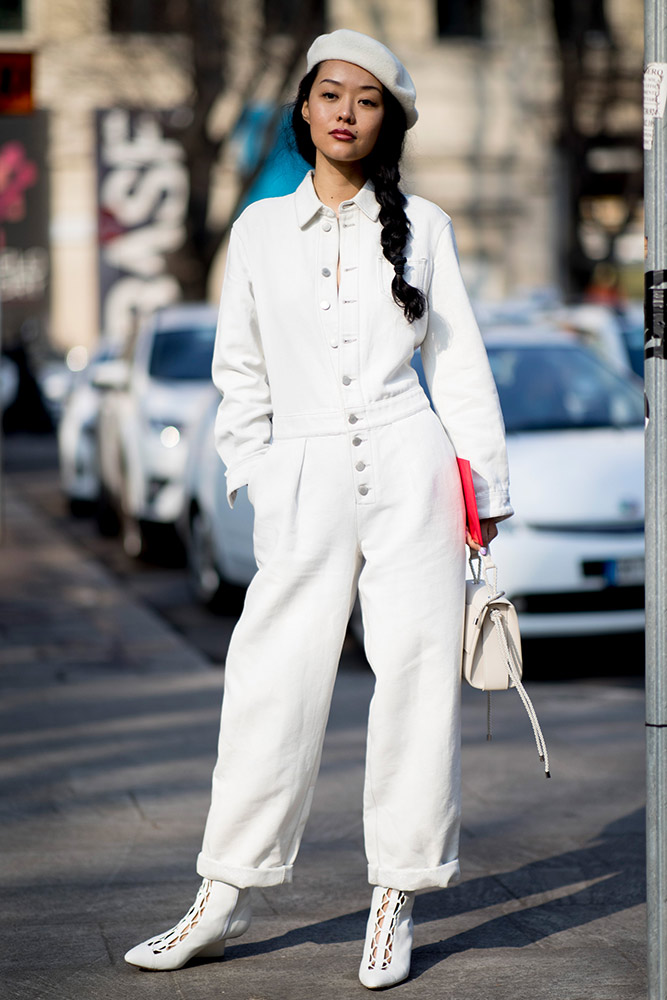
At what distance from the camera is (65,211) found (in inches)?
1252

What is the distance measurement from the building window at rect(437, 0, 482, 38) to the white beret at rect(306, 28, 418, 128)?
31.0 metres

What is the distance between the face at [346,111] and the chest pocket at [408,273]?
25 centimetres

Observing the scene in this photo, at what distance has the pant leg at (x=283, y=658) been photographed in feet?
11.7

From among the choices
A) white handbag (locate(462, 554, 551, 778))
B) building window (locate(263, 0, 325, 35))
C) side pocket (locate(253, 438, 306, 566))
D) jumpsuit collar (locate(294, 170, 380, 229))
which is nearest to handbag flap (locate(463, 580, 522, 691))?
white handbag (locate(462, 554, 551, 778))

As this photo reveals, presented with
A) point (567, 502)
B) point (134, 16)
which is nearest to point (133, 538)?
point (567, 502)

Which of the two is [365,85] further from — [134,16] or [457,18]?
[457,18]

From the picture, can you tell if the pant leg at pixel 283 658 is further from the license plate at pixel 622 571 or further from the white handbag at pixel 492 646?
the license plate at pixel 622 571

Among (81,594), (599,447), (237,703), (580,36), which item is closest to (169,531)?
(81,594)

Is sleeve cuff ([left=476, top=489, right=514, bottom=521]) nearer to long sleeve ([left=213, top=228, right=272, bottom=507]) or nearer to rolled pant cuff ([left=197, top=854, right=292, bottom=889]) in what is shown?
long sleeve ([left=213, top=228, right=272, bottom=507])

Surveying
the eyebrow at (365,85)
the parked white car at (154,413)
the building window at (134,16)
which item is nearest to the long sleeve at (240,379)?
the eyebrow at (365,85)

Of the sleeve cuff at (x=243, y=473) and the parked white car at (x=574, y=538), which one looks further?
the parked white car at (x=574, y=538)

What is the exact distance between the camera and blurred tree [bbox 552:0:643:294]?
2923cm

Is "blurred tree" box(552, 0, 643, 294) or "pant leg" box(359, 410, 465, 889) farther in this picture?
"blurred tree" box(552, 0, 643, 294)

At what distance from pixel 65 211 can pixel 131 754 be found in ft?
89.2
